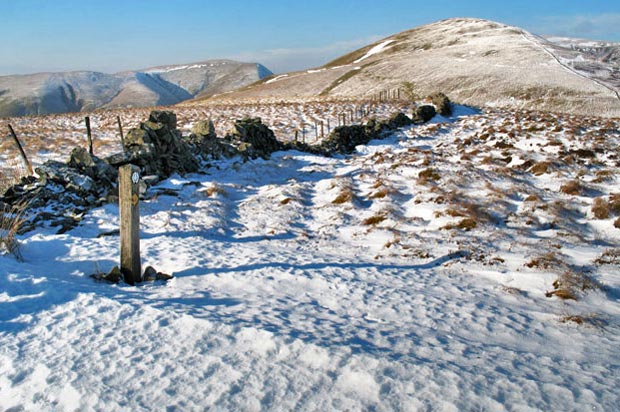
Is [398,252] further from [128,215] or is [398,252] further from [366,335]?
[128,215]

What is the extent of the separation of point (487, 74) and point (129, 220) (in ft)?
203

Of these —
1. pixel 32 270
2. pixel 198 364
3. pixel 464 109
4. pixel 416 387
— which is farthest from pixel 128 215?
pixel 464 109

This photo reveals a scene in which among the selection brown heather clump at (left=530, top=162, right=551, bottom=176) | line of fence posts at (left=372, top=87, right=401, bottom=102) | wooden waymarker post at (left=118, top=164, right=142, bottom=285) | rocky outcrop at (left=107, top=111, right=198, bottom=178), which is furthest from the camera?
line of fence posts at (left=372, top=87, right=401, bottom=102)

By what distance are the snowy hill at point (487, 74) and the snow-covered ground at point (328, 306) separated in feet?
138

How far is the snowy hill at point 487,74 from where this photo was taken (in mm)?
49500

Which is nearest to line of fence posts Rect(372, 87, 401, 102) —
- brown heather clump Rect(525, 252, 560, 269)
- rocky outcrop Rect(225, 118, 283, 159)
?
rocky outcrop Rect(225, 118, 283, 159)

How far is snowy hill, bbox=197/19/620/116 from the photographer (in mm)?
49500

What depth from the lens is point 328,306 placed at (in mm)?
6023

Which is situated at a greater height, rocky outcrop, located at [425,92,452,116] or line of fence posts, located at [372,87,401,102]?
line of fence posts, located at [372,87,401,102]

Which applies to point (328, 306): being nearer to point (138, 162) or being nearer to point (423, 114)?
point (138, 162)

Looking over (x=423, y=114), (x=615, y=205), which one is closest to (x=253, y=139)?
(x=615, y=205)

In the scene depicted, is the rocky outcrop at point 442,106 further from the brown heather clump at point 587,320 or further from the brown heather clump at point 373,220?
the brown heather clump at point 587,320

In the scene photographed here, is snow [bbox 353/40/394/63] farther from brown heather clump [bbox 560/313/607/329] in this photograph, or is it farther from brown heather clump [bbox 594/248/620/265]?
brown heather clump [bbox 560/313/607/329]

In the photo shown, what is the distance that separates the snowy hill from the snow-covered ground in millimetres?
41963
